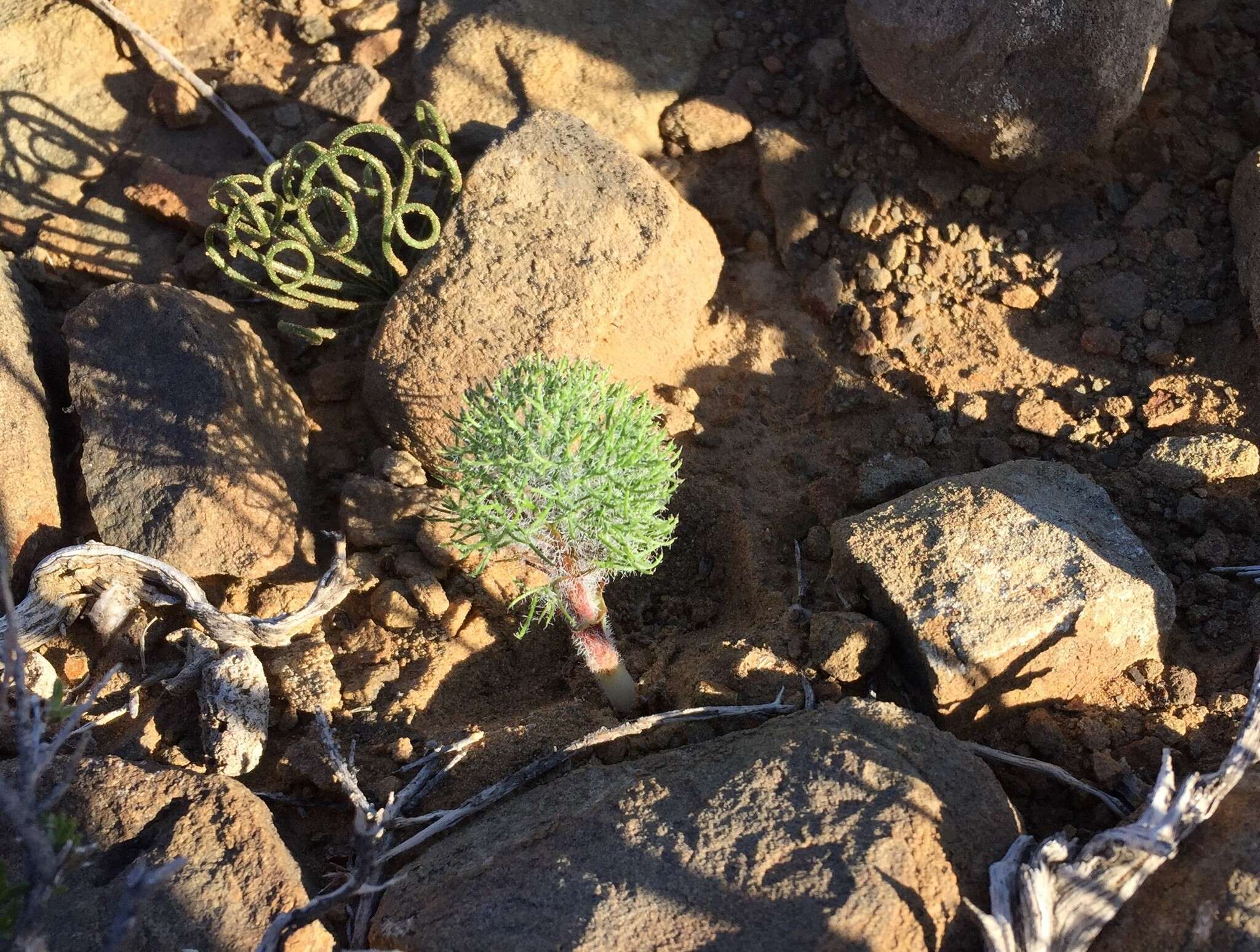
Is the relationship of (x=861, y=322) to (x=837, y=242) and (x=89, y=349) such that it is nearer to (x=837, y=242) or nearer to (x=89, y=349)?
(x=837, y=242)

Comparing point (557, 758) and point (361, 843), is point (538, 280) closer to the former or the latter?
point (557, 758)

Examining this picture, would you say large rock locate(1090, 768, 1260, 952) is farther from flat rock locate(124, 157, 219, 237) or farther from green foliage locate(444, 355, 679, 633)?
flat rock locate(124, 157, 219, 237)

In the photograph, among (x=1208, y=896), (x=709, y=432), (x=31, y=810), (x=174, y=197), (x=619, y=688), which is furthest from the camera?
(x=174, y=197)

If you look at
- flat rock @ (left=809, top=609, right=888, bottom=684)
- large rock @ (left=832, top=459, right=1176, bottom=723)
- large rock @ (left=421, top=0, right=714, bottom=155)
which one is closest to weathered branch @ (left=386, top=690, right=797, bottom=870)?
flat rock @ (left=809, top=609, right=888, bottom=684)

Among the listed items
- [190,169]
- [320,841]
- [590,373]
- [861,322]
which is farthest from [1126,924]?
[190,169]

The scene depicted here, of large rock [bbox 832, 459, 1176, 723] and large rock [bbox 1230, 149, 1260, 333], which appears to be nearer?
large rock [bbox 832, 459, 1176, 723]

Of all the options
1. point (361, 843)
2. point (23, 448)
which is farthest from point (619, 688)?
point (23, 448)
